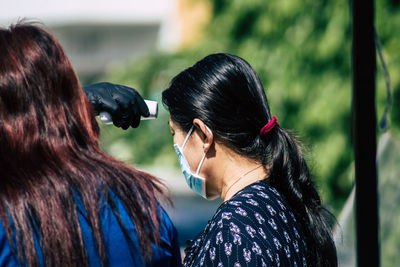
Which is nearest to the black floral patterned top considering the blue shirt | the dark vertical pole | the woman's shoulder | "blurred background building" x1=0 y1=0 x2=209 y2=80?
the woman's shoulder

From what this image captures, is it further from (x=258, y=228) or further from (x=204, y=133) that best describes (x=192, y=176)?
(x=258, y=228)

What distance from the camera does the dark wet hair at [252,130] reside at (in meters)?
1.69

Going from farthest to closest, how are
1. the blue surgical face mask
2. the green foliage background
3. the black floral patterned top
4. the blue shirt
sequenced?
the green foliage background, the blue surgical face mask, the black floral patterned top, the blue shirt

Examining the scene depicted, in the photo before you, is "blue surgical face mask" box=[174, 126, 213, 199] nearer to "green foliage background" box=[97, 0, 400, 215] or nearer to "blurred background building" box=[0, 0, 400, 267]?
"blurred background building" box=[0, 0, 400, 267]

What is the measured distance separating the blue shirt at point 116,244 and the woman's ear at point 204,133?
440mm

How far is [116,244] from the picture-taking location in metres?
1.27

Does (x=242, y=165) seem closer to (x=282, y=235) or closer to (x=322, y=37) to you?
(x=282, y=235)

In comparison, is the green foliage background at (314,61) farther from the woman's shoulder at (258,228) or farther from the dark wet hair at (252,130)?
the woman's shoulder at (258,228)

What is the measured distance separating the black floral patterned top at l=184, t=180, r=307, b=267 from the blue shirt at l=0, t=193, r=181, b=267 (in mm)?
162

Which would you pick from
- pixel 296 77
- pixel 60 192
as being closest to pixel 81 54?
pixel 296 77

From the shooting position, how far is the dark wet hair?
169 cm

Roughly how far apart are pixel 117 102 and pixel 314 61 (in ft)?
12.3

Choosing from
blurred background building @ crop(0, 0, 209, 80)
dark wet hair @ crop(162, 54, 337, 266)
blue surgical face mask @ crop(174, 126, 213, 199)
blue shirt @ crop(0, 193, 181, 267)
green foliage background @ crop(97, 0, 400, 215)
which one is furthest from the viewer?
blurred background building @ crop(0, 0, 209, 80)

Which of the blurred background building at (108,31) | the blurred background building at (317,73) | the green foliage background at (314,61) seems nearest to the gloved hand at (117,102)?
the blurred background building at (317,73)
